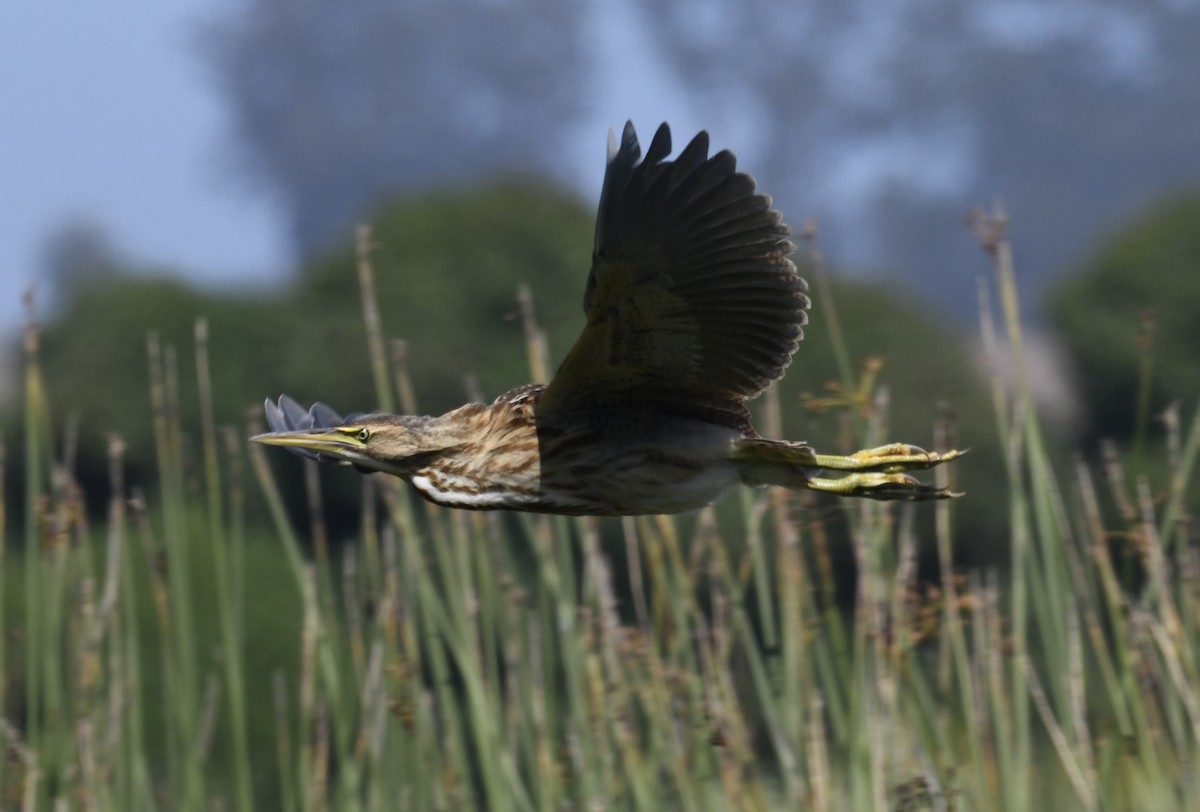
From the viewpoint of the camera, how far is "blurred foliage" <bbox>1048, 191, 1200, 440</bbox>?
674 inches

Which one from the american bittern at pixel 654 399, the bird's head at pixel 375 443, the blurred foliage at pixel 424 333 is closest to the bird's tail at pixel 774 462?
the american bittern at pixel 654 399

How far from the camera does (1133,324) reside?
17.2m

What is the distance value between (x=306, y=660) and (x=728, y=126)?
117461 mm

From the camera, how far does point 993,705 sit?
3068 millimetres

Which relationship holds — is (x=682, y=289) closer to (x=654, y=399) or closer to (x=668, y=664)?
(x=654, y=399)

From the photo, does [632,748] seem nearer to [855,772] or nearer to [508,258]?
[855,772]

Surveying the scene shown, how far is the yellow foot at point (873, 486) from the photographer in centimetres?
306

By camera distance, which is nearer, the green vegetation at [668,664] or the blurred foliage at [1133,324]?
the green vegetation at [668,664]

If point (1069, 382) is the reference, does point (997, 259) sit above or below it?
below

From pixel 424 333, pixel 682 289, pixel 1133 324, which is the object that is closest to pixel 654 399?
pixel 682 289

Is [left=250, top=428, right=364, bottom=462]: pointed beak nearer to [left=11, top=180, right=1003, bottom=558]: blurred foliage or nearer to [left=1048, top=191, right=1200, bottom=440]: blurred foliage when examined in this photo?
[left=11, top=180, right=1003, bottom=558]: blurred foliage

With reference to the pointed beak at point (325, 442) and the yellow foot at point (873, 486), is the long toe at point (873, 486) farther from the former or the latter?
the pointed beak at point (325, 442)

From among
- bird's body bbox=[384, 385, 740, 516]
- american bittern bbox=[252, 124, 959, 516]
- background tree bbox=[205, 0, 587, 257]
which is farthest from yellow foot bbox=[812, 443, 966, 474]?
background tree bbox=[205, 0, 587, 257]

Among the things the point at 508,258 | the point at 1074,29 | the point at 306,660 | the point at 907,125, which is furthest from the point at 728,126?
the point at 306,660
